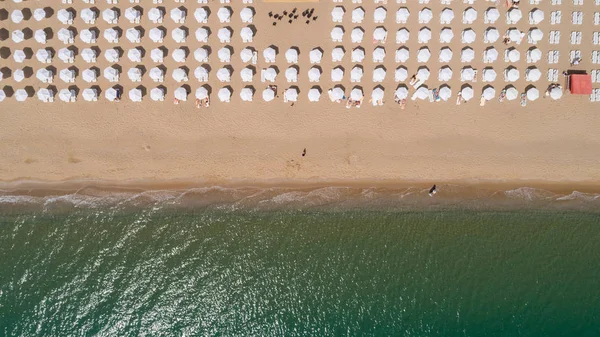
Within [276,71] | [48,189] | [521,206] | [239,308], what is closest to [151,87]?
[276,71]

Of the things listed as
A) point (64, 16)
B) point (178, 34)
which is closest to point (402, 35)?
point (178, 34)

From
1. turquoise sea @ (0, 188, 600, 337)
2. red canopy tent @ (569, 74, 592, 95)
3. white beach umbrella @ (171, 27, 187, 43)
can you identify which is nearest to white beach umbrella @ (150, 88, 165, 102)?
white beach umbrella @ (171, 27, 187, 43)

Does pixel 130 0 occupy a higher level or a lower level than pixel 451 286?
higher

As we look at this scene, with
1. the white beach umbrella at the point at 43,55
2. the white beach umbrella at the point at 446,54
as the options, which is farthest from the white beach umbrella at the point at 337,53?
the white beach umbrella at the point at 43,55

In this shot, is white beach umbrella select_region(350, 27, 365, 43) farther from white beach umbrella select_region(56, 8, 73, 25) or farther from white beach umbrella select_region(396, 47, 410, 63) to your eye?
white beach umbrella select_region(56, 8, 73, 25)

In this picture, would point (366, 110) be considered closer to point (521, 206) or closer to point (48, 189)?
point (521, 206)
